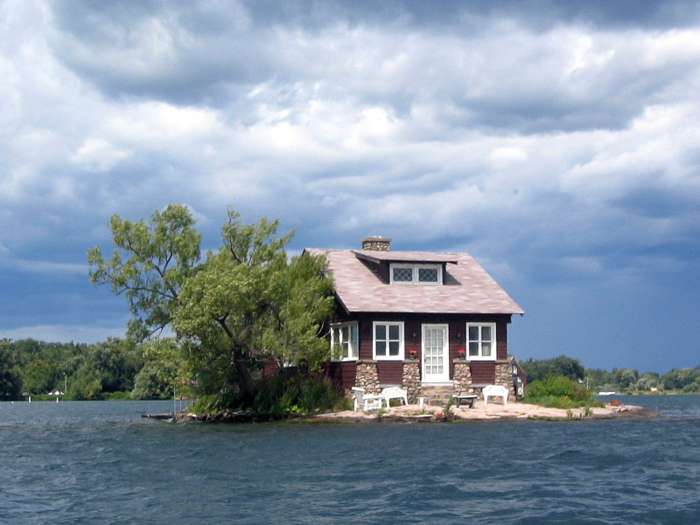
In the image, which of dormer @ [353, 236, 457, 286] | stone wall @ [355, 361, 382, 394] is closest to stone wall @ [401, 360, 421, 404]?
stone wall @ [355, 361, 382, 394]

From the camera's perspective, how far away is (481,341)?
1474 inches

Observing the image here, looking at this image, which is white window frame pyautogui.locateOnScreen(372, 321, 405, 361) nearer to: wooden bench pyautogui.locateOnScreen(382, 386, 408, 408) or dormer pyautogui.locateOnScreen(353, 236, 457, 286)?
wooden bench pyautogui.locateOnScreen(382, 386, 408, 408)

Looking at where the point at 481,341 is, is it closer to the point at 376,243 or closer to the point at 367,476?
the point at 376,243

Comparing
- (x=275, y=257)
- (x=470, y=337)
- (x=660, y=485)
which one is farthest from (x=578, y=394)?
(x=660, y=485)

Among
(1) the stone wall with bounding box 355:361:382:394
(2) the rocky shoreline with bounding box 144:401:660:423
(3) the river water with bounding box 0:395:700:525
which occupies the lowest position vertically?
(3) the river water with bounding box 0:395:700:525

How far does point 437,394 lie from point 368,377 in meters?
2.97

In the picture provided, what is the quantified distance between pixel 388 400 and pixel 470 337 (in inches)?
202

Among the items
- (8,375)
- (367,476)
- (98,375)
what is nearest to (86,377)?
(98,375)

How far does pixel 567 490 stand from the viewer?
16.3 metres

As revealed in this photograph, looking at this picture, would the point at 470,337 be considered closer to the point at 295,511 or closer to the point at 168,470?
the point at 168,470

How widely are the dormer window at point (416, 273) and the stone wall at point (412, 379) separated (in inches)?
183

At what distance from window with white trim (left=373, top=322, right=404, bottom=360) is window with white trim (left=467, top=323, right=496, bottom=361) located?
10.3 ft

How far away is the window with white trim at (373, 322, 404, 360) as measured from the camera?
36.2 m

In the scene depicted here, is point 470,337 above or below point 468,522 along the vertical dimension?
above
